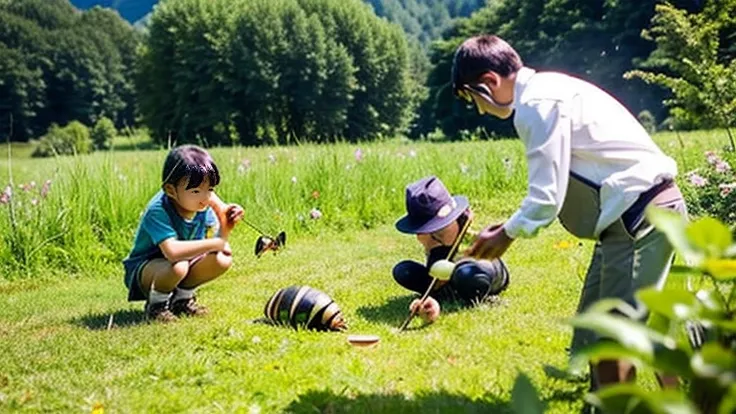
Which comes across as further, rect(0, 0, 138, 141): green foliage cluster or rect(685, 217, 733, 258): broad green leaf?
rect(0, 0, 138, 141): green foliage cluster

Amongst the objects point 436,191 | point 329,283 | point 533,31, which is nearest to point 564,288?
point 436,191

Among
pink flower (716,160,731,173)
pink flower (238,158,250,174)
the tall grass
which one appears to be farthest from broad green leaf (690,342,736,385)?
pink flower (238,158,250,174)

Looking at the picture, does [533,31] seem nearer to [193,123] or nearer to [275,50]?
[275,50]

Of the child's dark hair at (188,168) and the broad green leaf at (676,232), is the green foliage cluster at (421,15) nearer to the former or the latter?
the child's dark hair at (188,168)

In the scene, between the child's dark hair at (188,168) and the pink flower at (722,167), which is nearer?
the child's dark hair at (188,168)

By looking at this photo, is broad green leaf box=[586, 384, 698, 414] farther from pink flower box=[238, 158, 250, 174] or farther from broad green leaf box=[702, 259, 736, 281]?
pink flower box=[238, 158, 250, 174]

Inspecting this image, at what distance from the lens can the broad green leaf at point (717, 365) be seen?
1053mm

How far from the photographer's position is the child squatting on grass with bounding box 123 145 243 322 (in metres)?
4.44

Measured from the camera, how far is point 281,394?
10.7ft

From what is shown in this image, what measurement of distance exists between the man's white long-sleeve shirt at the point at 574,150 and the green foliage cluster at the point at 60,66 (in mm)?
52948

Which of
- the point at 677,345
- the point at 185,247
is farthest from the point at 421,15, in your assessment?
the point at 677,345

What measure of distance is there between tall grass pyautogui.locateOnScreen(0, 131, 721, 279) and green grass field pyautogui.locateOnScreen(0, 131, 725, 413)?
0.07 feet

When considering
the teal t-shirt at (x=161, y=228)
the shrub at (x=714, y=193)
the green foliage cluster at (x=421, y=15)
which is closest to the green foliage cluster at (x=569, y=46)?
the shrub at (x=714, y=193)

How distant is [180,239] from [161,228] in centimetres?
22
